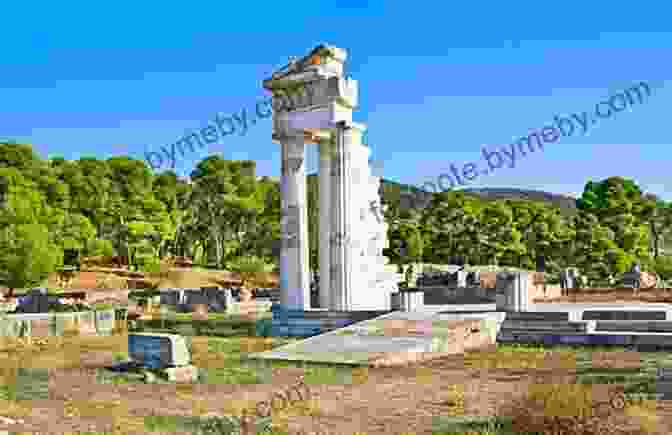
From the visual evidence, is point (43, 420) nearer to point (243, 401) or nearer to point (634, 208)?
point (243, 401)

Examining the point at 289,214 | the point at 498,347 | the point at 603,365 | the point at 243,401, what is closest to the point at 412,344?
the point at 498,347

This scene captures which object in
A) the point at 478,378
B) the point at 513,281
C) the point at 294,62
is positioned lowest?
the point at 478,378

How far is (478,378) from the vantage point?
12211mm

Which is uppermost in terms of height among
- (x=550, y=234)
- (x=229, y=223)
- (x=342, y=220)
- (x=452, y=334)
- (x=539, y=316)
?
(x=229, y=223)

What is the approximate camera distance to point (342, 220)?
20766 mm

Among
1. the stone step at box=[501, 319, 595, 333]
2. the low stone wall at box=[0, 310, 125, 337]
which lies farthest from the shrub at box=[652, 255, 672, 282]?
the low stone wall at box=[0, 310, 125, 337]

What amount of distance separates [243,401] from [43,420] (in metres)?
2.77

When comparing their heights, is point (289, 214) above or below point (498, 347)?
above

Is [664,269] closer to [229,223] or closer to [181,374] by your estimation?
[181,374]

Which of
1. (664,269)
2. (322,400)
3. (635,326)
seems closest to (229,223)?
(664,269)

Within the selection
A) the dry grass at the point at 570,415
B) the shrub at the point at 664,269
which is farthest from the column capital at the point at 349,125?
the shrub at the point at 664,269

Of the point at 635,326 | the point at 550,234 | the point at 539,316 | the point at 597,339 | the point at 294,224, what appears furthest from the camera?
the point at 550,234

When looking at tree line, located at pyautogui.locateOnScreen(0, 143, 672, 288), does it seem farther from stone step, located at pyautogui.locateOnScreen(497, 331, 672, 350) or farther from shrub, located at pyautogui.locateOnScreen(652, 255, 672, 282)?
stone step, located at pyautogui.locateOnScreen(497, 331, 672, 350)

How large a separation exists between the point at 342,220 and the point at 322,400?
10.7 m
